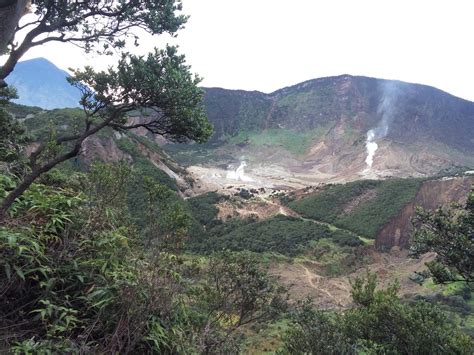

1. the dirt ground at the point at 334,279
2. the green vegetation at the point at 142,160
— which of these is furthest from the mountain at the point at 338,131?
the dirt ground at the point at 334,279

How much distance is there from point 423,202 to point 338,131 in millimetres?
79166

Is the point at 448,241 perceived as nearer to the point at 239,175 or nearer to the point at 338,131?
the point at 239,175

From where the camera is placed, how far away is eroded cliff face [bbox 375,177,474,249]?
58.7m

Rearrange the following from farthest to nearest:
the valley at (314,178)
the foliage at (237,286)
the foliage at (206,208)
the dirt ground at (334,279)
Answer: the foliage at (206,208) → the valley at (314,178) → the dirt ground at (334,279) → the foliage at (237,286)

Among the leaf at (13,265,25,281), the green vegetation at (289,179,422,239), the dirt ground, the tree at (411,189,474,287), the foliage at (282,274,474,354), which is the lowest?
the dirt ground

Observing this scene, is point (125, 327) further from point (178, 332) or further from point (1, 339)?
point (1, 339)

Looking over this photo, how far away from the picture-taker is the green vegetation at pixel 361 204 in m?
61.8

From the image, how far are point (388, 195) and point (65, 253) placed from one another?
222ft

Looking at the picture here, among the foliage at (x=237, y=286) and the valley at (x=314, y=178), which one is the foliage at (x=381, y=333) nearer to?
the foliage at (x=237, y=286)

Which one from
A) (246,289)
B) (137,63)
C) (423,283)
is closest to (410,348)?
(246,289)

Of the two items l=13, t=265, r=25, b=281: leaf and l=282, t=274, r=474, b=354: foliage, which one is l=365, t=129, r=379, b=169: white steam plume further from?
l=13, t=265, r=25, b=281: leaf

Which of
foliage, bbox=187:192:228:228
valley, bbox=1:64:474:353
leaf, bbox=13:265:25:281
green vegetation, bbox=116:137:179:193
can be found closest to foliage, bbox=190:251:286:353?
valley, bbox=1:64:474:353

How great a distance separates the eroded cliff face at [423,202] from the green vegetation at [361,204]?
0.95 metres

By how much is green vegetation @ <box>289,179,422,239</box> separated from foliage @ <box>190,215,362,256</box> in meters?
4.83
